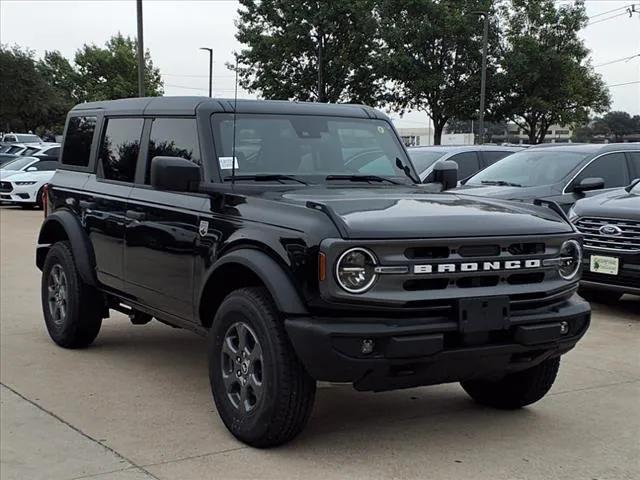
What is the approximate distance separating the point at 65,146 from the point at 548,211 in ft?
13.5

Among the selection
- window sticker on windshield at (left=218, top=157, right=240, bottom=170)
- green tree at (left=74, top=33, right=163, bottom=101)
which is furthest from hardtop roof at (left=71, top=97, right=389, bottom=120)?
green tree at (left=74, top=33, right=163, bottom=101)

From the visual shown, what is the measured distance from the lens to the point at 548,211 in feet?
15.4

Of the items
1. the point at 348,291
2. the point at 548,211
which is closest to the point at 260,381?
the point at 348,291

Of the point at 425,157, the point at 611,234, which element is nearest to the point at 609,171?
the point at 611,234

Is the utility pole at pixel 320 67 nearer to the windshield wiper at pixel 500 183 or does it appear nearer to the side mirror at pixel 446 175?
the windshield wiper at pixel 500 183

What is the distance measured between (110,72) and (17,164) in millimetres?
39987

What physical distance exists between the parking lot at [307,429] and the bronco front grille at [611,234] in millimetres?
1550

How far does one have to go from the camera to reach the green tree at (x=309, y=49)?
3547cm

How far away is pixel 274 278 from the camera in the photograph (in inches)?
161

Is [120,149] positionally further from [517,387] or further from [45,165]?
[45,165]

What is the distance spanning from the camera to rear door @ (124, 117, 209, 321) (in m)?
4.99

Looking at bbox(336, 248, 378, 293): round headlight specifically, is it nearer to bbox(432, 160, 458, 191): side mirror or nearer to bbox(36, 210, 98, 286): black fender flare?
bbox(432, 160, 458, 191): side mirror

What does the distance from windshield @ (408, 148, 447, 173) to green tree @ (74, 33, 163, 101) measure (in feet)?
149

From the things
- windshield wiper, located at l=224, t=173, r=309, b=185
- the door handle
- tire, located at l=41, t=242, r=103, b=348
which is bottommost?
tire, located at l=41, t=242, r=103, b=348
